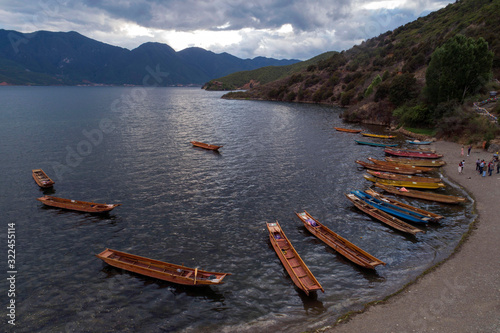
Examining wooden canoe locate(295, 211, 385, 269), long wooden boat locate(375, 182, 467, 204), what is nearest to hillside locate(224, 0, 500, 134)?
long wooden boat locate(375, 182, 467, 204)

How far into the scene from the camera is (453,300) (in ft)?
68.5

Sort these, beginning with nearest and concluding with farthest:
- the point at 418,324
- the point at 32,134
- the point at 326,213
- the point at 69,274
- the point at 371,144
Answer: the point at 418,324 → the point at 69,274 → the point at 326,213 → the point at 371,144 → the point at 32,134

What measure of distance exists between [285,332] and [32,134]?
308ft

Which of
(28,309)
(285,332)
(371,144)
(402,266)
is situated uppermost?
(371,144)

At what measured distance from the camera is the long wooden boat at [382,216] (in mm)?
32312

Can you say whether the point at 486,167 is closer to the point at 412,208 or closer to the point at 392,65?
the point at 412,208

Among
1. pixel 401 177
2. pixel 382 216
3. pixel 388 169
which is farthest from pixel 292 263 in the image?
pixel 388 169

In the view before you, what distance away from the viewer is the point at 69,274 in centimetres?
2611

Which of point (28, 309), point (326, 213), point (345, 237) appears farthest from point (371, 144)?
point (28, 309)

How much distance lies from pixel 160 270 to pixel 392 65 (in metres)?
163

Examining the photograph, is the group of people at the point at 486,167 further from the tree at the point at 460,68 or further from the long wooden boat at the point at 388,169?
the tree at the point at 460,68

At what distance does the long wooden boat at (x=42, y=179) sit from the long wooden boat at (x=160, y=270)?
25878 mm

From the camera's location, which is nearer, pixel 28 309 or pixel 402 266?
pixel 28 309

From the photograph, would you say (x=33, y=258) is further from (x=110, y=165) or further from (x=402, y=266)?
(x=402, y=266)
